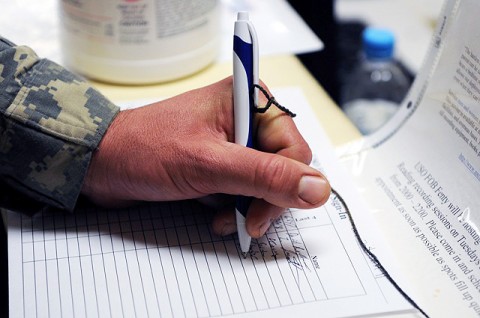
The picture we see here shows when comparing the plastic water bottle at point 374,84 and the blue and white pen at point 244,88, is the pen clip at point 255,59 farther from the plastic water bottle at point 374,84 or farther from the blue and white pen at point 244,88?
the plastic water bottle at point 374,84

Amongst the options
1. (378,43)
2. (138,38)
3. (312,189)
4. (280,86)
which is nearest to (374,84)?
(378,43)

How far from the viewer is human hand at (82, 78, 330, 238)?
0.42m

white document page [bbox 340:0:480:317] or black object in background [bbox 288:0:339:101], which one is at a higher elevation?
white document page [bbox 340:0:480:317]

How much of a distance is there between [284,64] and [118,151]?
0.27 m

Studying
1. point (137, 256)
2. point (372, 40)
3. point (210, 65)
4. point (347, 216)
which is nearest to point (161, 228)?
point (137, 256)

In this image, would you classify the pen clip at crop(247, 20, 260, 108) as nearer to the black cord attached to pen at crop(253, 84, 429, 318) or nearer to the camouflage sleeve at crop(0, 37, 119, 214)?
the black cord attached to pen at crop(253, 84, 429, 318)

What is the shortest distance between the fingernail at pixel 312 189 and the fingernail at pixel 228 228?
0.06m

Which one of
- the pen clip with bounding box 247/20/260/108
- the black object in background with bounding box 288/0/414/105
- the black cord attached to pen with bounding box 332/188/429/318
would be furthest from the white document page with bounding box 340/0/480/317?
the black object in background with bounding box 288/0/414/105

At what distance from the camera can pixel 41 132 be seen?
453 mm

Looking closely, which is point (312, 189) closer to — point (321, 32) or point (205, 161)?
point (205, 161)

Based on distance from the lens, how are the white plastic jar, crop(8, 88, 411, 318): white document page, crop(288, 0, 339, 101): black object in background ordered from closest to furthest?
Result: crop(8, 88, 411, 318): white document page, the white plastic jar, crop(288, 0, 339, 101): black object in background

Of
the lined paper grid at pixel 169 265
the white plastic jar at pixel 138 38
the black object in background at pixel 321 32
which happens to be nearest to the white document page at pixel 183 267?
the lined paper grid at pixel 169 265

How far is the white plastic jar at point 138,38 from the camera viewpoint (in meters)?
0.56

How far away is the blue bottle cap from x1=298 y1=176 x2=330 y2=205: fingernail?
1.64ft
